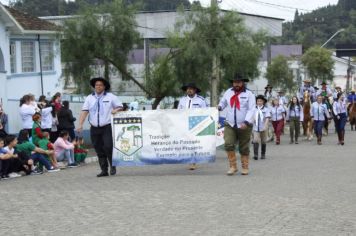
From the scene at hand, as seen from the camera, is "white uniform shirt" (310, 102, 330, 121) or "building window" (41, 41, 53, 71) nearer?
"white uniform shirt" (310, 102, 330, 121)

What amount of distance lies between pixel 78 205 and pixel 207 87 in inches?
765

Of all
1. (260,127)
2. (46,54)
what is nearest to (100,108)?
(260,127)

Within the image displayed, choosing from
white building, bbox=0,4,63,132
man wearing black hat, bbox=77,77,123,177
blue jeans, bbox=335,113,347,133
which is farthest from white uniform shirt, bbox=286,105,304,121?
man wearing black hat, bbox=77,77,123,177

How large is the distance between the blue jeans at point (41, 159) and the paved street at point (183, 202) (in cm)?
85

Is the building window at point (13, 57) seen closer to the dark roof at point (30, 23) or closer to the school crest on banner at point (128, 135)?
the dark roof at point (30, 23)

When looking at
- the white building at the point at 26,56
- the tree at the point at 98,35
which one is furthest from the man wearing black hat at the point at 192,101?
the white building at the point at 26,56

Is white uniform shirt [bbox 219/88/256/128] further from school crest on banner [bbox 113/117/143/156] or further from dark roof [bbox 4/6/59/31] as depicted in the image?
dark roof [bbox 4/6/59/31]

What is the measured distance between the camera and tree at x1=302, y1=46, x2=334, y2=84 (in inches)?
2650

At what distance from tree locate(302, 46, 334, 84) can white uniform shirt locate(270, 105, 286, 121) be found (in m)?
40.2

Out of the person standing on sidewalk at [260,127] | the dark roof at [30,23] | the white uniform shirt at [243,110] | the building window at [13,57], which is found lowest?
the person standing on sidewalk at [260,127]

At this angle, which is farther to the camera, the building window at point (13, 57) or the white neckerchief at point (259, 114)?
the building window at point (13, 57)

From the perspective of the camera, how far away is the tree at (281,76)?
58531 millimetres

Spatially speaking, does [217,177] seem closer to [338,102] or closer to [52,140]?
[52,140]

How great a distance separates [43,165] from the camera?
16.8 meters
